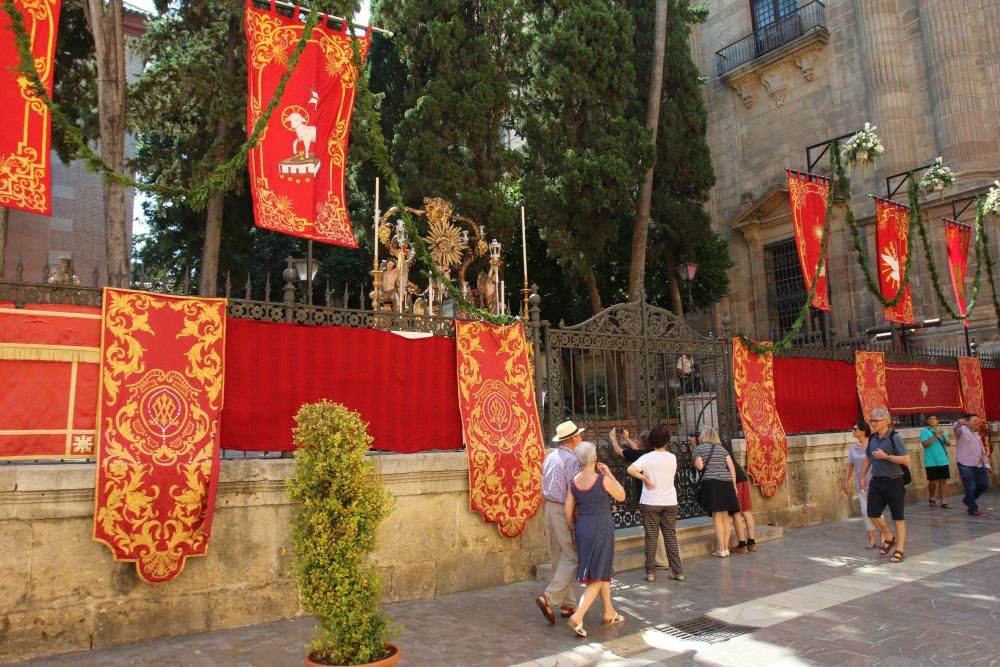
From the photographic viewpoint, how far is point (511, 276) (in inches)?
856

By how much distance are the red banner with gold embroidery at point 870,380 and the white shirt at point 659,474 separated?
22.7 feet

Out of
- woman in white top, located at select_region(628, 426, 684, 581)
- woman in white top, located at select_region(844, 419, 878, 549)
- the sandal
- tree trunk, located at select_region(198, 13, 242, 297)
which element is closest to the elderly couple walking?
woman in white top, located at select_region(628, 426, 684, 581)

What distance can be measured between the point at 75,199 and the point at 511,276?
13808 mm

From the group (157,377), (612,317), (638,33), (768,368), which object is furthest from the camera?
(638,33)

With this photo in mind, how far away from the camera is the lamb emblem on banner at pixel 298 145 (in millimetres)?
7160

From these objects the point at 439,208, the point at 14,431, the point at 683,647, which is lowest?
the point at 683,647

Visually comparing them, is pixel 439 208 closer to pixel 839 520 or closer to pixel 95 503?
pixel 95 503

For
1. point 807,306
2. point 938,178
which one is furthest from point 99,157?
point 938,178

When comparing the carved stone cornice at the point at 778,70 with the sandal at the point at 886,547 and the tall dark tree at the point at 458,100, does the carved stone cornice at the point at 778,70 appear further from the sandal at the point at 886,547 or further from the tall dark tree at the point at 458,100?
the sandal at the point at 886,547

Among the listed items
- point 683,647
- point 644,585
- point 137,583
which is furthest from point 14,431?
point 644,585

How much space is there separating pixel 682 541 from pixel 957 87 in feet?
56.1

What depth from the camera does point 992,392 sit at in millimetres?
17031

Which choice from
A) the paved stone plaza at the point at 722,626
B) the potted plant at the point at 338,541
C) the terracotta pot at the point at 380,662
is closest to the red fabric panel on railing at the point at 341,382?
the paved stone plaza at the point at 722,626

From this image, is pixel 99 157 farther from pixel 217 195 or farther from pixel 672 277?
pixel 672 277
